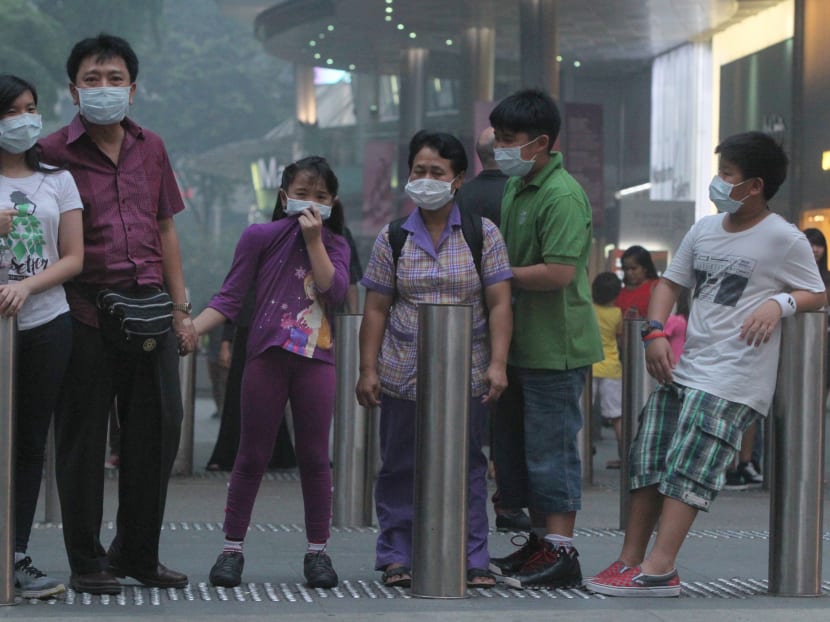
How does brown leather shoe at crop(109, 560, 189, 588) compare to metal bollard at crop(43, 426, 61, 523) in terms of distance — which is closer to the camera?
brown leather shoe at crop(109, 560, 189, 588)

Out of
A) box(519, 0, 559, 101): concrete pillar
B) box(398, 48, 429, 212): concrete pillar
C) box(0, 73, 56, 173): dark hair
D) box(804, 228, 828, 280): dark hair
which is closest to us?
box(0, 73, 56, 173): dark hair

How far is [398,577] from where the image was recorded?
536 cm

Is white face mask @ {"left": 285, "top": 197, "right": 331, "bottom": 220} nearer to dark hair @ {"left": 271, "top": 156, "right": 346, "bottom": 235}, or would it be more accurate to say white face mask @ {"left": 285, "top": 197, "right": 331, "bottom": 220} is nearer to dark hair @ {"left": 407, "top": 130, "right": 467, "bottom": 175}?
dark hair @ {"left": 271, "top": 156, "right": 346, "bottom": 235}

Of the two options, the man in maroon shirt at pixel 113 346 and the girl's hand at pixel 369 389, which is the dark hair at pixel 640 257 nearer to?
the girl's hand at pixel 369 389

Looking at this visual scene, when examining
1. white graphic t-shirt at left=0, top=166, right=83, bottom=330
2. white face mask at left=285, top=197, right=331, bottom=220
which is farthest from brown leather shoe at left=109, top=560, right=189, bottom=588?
white face mask at left=285, top=197, right=331, bottom=220

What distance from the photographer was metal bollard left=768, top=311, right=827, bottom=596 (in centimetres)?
533

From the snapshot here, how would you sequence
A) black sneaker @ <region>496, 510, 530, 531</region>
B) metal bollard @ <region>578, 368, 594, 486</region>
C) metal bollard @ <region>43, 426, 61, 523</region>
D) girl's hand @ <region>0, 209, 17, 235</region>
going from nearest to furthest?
girl's hand @ <region>0, 209, 17, 235</region>, black sneaker @ <region>496, 510, 530, 531</region>, metal bollard @ <region>43, 426, 61, 523</region>, metal bollard @ <region>578, 368, 594, 486</region>

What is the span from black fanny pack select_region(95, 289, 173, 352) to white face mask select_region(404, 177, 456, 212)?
996 millimetres

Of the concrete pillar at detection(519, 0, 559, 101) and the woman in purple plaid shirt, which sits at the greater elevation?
the concrete pillar at detection(519, 0, 559, 101)

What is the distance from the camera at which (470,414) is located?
17.2 ft

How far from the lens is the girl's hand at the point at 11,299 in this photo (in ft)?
15.4

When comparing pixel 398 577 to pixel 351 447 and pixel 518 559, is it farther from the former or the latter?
pixel 351 447

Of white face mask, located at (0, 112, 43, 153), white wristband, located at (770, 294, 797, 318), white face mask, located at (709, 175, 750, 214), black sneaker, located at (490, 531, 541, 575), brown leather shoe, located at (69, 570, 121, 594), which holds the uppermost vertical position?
white face mask, located at (0, 112, 43, 153)

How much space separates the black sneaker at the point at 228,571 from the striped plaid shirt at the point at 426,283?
819 millimetres
